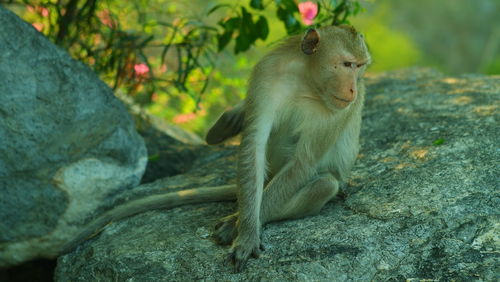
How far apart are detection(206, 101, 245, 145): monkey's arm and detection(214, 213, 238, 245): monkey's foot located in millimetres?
809

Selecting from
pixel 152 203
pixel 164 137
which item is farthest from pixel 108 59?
pixel 152 203

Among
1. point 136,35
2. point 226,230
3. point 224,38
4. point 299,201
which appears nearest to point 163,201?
point 226,230

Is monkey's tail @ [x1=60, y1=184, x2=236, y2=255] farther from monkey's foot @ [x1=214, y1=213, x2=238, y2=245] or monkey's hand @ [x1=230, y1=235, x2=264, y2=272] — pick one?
monkey's hand @ [x1=230, y1=235, x2=264, y2=272]

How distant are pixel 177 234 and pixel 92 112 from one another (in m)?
1.03

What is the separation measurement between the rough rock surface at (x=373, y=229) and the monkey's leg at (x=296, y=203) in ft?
0.19

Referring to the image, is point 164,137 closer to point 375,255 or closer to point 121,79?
point 121,79

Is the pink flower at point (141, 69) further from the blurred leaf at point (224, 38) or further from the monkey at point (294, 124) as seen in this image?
the monkey at point (294, 124)

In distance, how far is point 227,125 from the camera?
4004 millimetres

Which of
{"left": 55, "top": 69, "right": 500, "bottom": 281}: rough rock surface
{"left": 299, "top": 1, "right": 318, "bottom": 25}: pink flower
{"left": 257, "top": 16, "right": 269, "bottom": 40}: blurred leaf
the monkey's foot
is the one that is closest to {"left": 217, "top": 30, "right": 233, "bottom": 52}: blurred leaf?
{"left": 257, "top": 16, "right": 269, "bottom": 40}: blurred leaf

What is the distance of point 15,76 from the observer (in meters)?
3.54

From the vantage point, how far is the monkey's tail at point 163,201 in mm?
3613

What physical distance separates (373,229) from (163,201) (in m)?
1.28

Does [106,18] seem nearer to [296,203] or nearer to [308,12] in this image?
[308,12]

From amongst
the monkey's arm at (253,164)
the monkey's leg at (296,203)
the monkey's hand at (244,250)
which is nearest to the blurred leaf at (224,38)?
the monkey's arm at (253,164)
